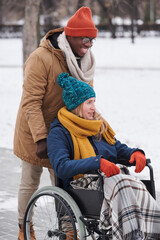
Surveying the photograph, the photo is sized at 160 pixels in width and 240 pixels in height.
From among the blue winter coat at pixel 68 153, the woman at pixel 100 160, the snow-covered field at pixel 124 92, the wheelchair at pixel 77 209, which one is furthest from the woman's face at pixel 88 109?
the snow-covered field at pixel 124 92

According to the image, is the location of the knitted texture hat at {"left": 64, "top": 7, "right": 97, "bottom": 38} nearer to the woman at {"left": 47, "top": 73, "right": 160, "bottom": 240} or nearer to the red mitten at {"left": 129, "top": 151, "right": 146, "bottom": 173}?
the woman at {"left": 47, "top": 73, "right": 160, "bottom": 240}

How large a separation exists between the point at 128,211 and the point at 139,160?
0.47 metres

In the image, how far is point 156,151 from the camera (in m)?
8.05

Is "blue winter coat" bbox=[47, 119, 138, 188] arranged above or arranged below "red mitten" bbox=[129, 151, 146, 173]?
above

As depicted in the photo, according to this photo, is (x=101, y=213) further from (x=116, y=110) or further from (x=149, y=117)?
(x=116, y=110)

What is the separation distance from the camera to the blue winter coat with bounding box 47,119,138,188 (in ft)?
10.7

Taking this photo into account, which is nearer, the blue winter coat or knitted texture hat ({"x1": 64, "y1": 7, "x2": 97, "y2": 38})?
the blue winter coat

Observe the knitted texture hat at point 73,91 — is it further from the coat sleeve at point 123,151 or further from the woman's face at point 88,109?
the coat sleeve at point 123,151

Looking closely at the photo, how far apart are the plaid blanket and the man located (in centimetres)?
66

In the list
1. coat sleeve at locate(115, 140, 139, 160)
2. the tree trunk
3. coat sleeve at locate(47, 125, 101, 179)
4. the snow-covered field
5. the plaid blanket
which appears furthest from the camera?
the tree trunk

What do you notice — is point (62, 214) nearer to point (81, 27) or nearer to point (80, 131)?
point (80, 131)

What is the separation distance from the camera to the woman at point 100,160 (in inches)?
124

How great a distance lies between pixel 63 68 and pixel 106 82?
1558 cm

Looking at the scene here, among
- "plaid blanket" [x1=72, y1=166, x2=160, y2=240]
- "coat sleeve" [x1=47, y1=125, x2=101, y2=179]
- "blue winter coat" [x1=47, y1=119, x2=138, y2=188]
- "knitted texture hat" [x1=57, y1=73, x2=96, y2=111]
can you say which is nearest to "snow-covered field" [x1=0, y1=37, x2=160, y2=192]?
"blue winter coat" [x1=47, y1=119, x2=138, y2=188]
